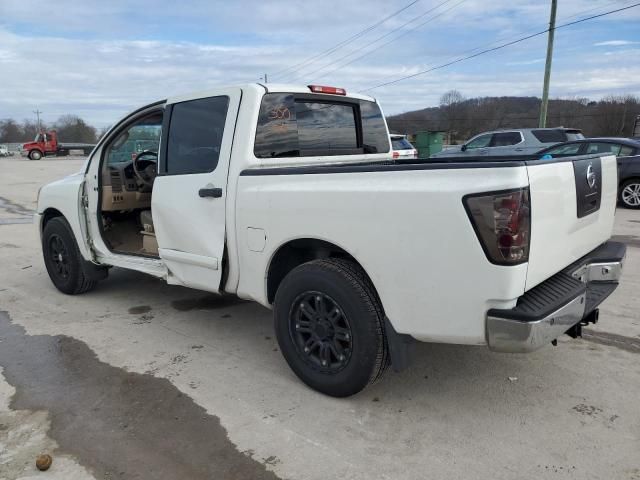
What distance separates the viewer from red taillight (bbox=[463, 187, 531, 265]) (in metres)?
2.43

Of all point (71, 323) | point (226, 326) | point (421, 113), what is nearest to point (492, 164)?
point (226, 326)

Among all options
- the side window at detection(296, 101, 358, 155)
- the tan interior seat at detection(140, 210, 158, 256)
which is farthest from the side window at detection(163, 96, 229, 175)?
the tan interior seat at detection(140, 210, 158, 256)

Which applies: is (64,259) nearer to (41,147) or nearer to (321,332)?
(321,332)

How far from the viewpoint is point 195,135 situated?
13.3ft

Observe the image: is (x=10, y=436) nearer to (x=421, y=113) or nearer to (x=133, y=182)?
(x=133, y=182)

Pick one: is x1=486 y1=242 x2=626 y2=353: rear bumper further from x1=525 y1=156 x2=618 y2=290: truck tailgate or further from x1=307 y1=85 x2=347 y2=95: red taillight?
x1=307 y1=85 x2=347 y2=95: red taillight

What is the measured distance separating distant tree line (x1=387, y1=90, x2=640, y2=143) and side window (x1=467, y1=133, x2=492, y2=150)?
45.1 feet

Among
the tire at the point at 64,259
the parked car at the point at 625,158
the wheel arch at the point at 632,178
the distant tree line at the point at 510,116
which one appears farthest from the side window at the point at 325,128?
the distant tree line at the point at 510,116

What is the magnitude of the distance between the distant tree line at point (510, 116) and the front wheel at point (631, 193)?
18.8 metres

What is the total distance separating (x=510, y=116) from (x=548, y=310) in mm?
32605

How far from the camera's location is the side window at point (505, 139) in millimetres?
15227

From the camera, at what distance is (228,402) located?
10.8ft

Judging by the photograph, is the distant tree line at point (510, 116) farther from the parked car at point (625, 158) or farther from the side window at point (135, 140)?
the side window at point (135, 140)

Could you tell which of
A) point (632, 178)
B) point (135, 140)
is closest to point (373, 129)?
point (135, 140)
